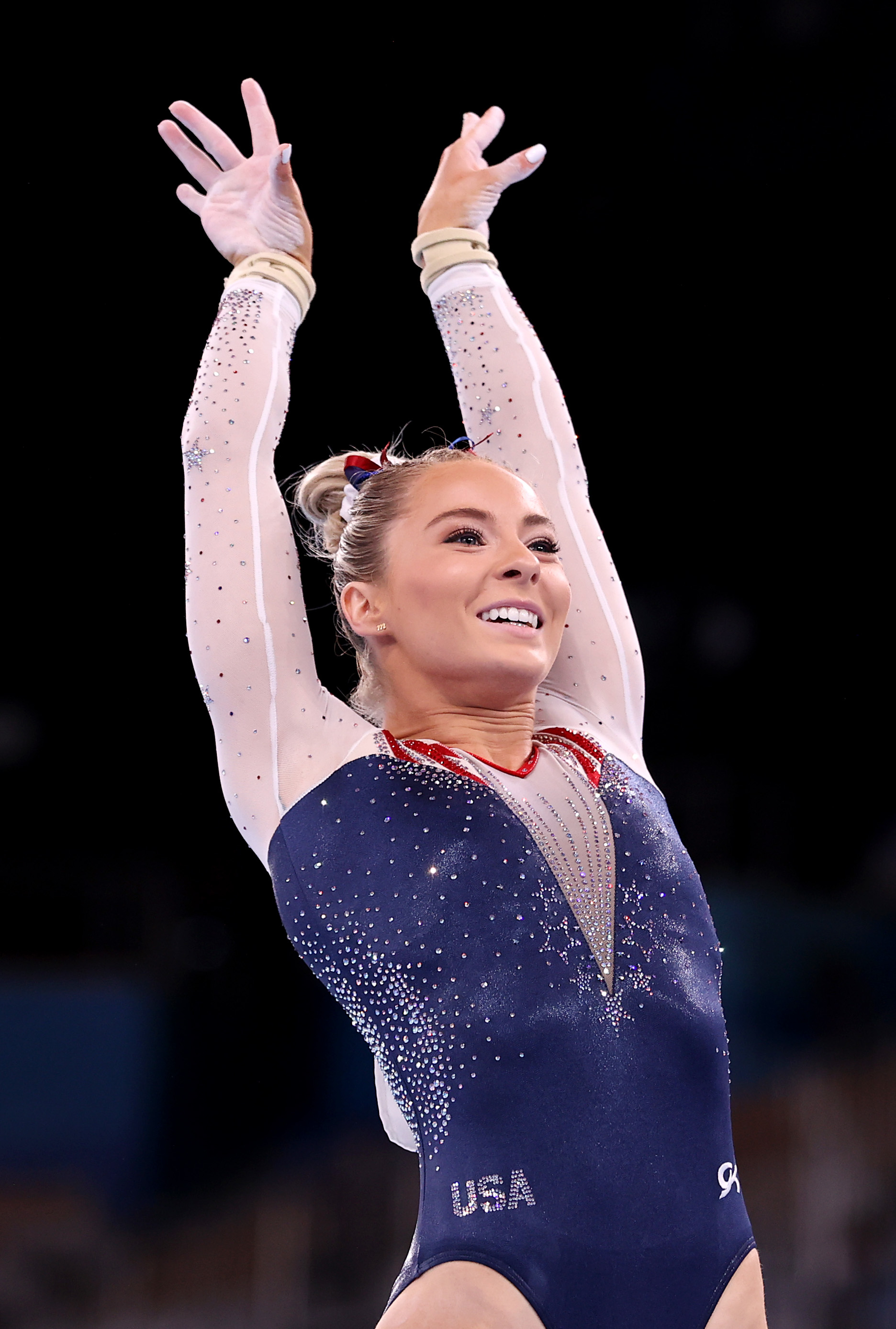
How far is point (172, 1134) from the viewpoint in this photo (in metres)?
2.60

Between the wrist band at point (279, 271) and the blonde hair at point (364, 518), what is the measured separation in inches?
9.4

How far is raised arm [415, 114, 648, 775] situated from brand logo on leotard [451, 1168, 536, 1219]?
22.1 inches

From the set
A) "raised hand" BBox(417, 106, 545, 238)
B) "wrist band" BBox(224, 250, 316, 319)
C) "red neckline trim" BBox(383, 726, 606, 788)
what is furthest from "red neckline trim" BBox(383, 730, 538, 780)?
"raised hand" BBox(417, 106, 545, 238)

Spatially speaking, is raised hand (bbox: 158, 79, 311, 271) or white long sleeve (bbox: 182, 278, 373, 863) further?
raised hand (bbox: 158, 79, 311, 271)

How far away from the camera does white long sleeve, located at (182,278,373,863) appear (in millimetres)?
1443

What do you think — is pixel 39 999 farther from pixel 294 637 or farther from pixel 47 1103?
pixel 294 637

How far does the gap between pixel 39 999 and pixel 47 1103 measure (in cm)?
21

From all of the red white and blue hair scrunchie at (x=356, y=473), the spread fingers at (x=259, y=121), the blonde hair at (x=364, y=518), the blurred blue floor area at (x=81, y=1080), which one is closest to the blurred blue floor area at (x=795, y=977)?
the blurred blue floor area at (x=81, y=1080)

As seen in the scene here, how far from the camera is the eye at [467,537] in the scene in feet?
4.87

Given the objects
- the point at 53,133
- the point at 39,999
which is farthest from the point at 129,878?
the point at 53,133

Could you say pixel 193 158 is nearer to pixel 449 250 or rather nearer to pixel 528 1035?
pixel 449 250

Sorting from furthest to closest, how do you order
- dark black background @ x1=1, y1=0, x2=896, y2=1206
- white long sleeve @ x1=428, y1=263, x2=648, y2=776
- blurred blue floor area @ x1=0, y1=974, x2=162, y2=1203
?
1. dark black background @ x1=1, y1=0, x2=896, y2=1206
2. blurred blue floor area @ x1=0, y1=974, x2=162, y2=1203
3. white long sleeve @ x1=428, y1=263, x2=648, y2=776

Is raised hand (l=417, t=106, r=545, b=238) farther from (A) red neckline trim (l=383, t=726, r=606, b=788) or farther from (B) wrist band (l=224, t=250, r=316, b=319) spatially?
(A) red neckline trim (l=383, t=726, r=606, b=788)

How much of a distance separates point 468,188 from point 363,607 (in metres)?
0.73
